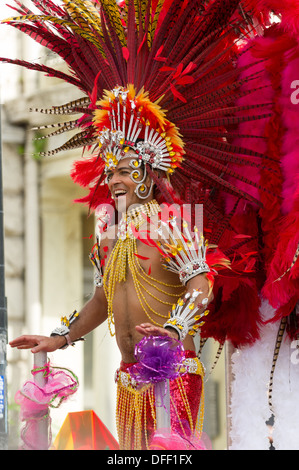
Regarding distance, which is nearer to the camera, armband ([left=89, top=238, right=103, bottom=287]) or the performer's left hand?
the performer's left hand

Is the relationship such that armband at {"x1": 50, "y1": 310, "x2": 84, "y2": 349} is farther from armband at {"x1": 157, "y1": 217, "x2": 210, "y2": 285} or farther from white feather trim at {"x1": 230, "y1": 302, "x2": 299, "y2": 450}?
white feather trim at {"x1": 230, "y1": 302, "x2": 299, "y2": 450}

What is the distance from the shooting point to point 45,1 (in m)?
3.93

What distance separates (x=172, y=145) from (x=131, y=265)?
1.78 ft

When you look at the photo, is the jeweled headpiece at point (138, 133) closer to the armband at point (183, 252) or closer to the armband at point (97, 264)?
the armband at point (183, 252)

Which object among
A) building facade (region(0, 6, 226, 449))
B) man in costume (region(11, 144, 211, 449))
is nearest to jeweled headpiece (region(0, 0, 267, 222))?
man in costume (region(11, 144, 211, 449))

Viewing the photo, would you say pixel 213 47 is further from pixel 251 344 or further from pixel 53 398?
pixel 53 398

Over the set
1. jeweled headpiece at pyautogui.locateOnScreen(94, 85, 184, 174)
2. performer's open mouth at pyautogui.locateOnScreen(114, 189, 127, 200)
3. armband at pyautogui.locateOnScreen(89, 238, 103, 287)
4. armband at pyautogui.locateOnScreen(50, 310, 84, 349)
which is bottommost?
armband at pyautogui.locateOnScreen(50, 310, 84, 349)

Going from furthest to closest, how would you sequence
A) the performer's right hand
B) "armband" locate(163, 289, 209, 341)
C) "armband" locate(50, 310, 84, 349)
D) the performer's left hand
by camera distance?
"armband" locate(50, 310, 84, 349), the performer's right hand, "armband" locate(163, 289, 209, 341), the performer's left hand

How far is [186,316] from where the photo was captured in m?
3.37

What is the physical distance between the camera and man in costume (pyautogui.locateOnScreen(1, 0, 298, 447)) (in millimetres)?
3594

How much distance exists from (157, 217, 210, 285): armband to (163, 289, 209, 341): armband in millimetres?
104

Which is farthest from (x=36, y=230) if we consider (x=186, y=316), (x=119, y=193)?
(x=186, y=316)

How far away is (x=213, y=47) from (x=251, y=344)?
140cm
